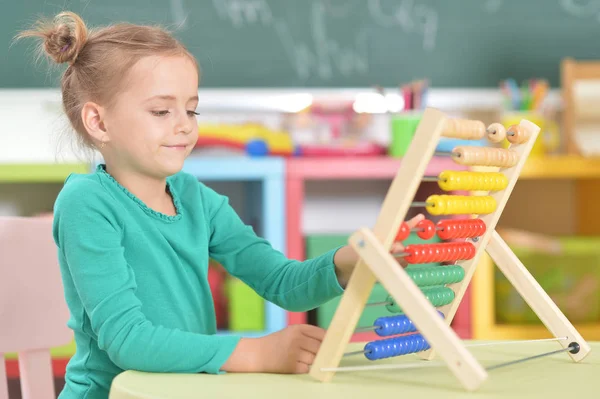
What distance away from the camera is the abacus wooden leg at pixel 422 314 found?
0.83m

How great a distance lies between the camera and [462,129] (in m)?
0.92

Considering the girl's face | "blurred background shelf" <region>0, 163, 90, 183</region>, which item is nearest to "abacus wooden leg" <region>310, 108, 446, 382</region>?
the girl's face

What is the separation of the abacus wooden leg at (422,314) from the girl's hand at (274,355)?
147 mm

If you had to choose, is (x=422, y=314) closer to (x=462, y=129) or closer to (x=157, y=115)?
(x=462, y=129)

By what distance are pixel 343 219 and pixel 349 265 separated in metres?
2.02

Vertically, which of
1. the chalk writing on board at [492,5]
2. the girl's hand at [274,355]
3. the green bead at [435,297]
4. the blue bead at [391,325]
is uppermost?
the chalk writing on board at [492,5]

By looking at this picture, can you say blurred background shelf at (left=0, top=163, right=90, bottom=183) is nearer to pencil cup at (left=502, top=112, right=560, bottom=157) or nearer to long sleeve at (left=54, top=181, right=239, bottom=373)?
pencil cup at (left=502, top=112, right=560, bottom=157)

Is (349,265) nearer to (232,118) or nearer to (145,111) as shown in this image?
(145,111)

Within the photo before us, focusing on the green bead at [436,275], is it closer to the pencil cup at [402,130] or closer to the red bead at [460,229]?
the red bead at [460,229]

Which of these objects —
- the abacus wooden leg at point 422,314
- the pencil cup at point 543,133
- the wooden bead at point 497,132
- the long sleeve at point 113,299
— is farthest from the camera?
the pencil cup at point 543,133

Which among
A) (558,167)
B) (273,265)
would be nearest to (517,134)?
(273,265)

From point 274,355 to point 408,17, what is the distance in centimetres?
221

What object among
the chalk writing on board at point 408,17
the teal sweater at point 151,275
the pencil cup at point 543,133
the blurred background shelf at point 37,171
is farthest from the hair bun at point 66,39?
the chalk writing on board at point 408,17

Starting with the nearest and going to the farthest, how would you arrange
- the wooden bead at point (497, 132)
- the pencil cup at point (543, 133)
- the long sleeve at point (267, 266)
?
the wooden bead at point (497, 132) < the long sleeve at point (267, 266) < the pencil cup at point (543, 133)
